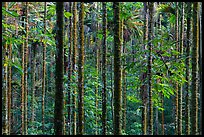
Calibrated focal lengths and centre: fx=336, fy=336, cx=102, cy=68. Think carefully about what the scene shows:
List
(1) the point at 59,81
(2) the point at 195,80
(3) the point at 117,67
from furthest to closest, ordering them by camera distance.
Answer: (3) the point at 117,67 < (2) the point at 195,80 < (1) the point at 59,81

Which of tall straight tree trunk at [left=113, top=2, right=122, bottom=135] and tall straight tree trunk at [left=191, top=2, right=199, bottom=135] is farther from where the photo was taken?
tall straight tree trunk at [left=113, top=2, right=122, bottom=135]

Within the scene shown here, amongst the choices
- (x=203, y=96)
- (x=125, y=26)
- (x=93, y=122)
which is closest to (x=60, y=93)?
(x=203, y=96)

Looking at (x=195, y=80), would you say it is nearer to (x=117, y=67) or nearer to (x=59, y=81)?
(x=117, y=67)

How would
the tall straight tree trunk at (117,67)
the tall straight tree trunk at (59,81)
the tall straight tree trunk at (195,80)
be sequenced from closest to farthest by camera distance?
the tall straight tree trunk at (59,81), the tall straight tree trunk at (195,80), the tall straight tree trunk at (117,67)

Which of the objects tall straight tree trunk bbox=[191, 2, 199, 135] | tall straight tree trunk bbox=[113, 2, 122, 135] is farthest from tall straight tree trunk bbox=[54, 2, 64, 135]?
tall straight tree trunk bbox=[191, 2, 199, 135]

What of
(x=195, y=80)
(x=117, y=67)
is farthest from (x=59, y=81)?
(x=195, y=80)

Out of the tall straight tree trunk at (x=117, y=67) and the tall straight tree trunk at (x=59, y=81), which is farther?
the tall straight tree trunk at (x=117, y=67)

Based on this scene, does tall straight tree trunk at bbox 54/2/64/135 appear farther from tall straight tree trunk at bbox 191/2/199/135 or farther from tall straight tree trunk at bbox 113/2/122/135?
tall straight tree trunk at bbox 191/2/199/135

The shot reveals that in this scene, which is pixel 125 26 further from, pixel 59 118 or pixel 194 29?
pixel 59 118

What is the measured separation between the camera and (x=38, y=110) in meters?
23.3

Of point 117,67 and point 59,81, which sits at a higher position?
point 117,67

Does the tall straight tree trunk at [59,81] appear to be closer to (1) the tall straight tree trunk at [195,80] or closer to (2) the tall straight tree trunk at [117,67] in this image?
(2) the tall straight tree trunk at [117,67]

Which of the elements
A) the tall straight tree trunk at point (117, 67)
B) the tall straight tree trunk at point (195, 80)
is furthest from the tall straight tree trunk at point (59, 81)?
the tall straight tree trunk at point (195, 80)

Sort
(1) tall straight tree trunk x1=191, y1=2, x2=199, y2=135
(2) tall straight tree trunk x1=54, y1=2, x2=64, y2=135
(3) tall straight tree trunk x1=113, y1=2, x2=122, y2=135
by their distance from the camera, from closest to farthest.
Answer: (2) tall straight tree trunk x1=54, y1=2, x2=64, y2=135 < (1) tall straight tree trunk x1=191, y1=2, x2=199, y2=135 < (3) tall straight tree trunk x1=113, y1=2, x2=122, y2=135
